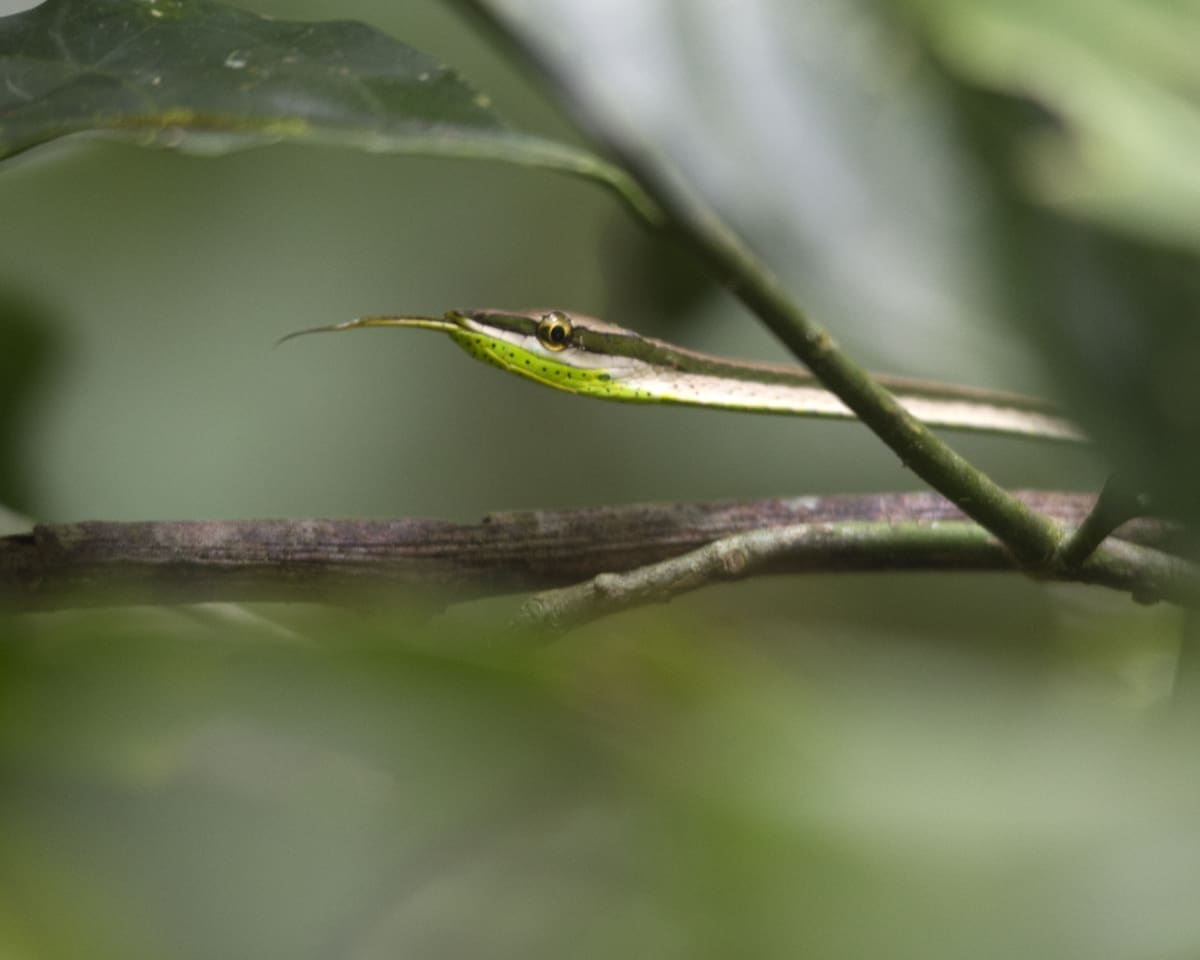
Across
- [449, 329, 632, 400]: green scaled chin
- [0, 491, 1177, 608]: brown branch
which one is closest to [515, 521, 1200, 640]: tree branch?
[0, 491, 1177, 608]: brown branch

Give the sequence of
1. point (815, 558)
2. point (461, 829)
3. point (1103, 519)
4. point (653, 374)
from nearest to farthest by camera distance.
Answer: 1. point (461, 829)
2. point (1103, 519)
3. point (815, 558)
4. point (653, 374)

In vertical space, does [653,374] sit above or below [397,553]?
above

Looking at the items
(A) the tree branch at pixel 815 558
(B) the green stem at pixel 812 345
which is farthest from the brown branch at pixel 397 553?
(B) the green stem at pixel 812 345

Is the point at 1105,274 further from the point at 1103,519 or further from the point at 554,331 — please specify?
the point at 554,331

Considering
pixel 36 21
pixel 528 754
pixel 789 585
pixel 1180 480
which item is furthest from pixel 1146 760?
pixel 789 585

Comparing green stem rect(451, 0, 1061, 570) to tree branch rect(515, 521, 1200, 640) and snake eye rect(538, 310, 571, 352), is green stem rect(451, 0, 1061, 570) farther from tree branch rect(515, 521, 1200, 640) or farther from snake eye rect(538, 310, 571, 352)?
snake eye rect(538, 310, 571, 352)

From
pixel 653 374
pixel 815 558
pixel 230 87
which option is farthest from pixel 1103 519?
pixel 230 87
